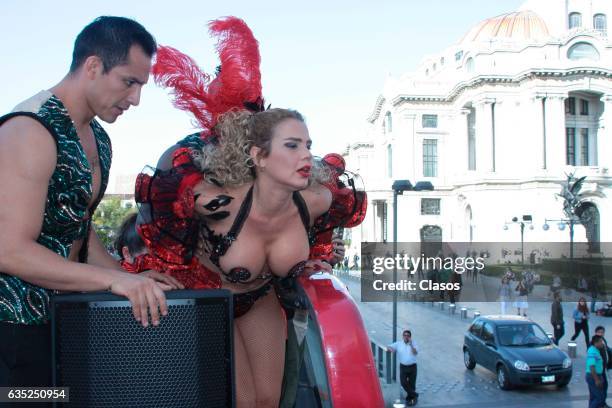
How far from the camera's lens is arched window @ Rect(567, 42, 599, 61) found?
153 feet

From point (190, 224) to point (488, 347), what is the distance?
39.9 ft

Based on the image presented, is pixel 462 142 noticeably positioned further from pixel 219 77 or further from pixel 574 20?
pixel 219 77

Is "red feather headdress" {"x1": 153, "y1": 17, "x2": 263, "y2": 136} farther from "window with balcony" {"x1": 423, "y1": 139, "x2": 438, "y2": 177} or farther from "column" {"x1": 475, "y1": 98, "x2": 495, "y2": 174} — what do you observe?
"window with balcony" {"x1": 423, "y1": 139, "x2": 438, "y2": 177}

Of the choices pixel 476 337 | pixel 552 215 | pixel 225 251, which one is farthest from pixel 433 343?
pixel 552 215

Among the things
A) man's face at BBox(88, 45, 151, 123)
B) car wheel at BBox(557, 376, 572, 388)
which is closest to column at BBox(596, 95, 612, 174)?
car wheel at BBox(557, 376, 572, 388)

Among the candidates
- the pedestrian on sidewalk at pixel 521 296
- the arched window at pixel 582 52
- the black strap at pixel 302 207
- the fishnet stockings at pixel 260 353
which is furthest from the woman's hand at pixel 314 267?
the arched window at pixel 582 52

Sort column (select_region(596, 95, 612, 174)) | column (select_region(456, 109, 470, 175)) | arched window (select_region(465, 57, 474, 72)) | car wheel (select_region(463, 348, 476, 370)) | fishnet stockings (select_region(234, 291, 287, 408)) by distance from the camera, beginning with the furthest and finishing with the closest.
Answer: column (select_region(456, 109, 470, 175)) → arched window (select_region(465, 57, 474, 72)) → column (select_region(596, 95, 612, 174)) → car wheel (select_region(463, 348, 476, 370)) → fishnet stockings (select_region(234, 291, 287, 408))

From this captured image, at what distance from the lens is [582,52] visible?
46.9m

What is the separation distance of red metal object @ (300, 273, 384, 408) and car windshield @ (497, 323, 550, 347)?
12272mm

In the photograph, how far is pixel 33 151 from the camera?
172 cm

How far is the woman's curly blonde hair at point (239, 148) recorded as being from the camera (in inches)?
99.7

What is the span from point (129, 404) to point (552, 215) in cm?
4585

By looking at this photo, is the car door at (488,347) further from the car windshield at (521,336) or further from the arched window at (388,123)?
the arched window at (388,123)

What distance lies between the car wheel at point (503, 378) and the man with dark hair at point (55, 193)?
12.0 metres
